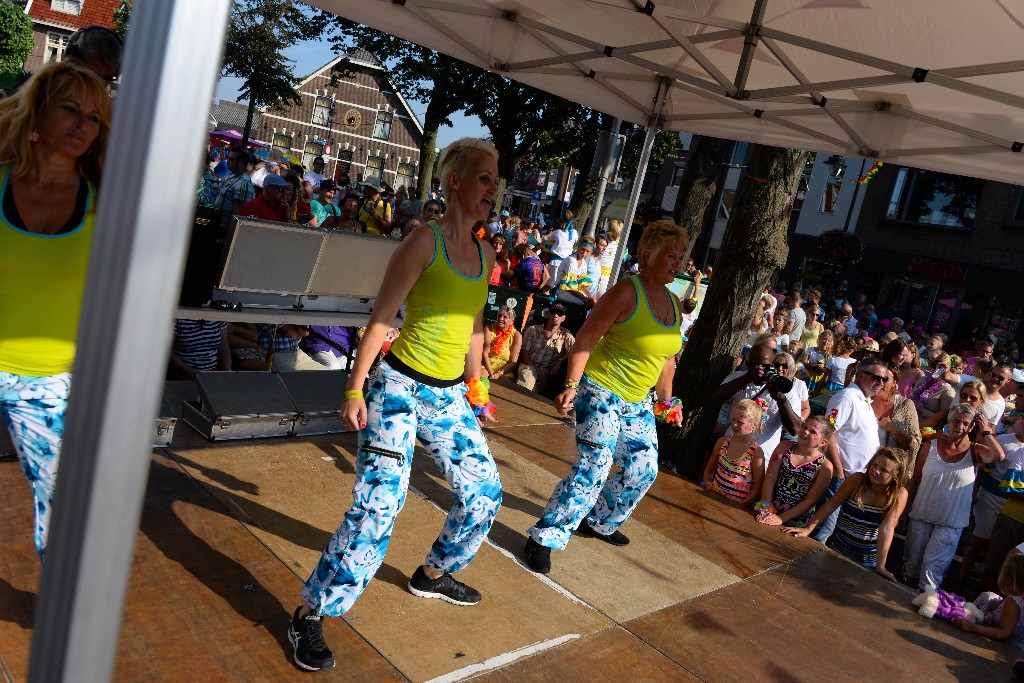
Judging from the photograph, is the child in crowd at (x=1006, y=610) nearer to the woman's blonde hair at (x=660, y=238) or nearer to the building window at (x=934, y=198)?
the woman's blonde hair at (x=660, y=238)

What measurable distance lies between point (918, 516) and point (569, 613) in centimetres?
375

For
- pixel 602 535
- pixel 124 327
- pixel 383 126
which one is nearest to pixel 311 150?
pixel 383 126

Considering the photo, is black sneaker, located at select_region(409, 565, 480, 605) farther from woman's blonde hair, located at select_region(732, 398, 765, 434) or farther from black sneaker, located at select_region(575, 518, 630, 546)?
woman's blonde hair, located at select_region(732, 398, 765, 434)

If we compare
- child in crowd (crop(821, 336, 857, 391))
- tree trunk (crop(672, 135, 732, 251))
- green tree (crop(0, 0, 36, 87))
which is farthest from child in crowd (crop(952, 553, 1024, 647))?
green tree (crop(0, 0, 36, 87))

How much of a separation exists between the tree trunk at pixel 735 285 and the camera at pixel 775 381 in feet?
2.21

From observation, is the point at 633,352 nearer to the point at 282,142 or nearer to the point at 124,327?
the point at 124,327

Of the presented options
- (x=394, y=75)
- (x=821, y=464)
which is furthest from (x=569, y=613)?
(x=394, y=75)

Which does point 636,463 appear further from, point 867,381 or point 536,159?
point 536,159

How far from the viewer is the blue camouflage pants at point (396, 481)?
9.64 feet

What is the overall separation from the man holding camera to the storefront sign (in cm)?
2047

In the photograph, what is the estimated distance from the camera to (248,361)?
639 cm

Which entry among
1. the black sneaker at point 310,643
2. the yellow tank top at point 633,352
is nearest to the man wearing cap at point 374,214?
the yellow tank top at point 633,352

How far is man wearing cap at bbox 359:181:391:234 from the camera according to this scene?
41.0ft

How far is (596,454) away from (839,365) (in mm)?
6225
